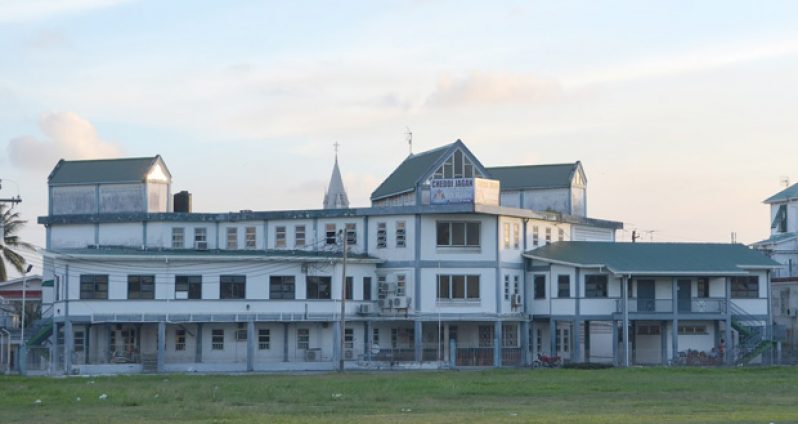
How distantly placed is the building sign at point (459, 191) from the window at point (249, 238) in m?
11.5

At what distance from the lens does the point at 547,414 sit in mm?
39562

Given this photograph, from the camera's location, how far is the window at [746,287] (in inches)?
3223

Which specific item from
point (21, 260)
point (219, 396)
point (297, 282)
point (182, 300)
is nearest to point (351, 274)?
point (297, 282)

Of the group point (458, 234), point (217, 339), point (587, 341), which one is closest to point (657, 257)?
point (587, 341)

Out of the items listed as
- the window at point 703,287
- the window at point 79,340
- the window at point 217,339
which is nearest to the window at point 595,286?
the window at point 703,287

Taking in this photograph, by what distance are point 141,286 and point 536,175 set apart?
3025 centimetres

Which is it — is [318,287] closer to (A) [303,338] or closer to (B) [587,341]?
(A) [303,338]

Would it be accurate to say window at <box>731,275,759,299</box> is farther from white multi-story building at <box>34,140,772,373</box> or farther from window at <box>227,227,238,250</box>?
window at <box>227,227,238,250</box>

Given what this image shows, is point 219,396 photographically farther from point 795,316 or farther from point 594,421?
point 795,316

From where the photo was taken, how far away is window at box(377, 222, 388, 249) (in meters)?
79.1

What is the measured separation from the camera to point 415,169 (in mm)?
85188

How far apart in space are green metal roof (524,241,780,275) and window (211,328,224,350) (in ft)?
60.8

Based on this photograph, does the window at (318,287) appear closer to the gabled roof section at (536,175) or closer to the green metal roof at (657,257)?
the green metal roof at (657,257)

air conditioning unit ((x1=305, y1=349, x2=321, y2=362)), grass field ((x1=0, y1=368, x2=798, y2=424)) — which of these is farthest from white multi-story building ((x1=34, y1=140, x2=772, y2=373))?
grass field ((x1=0, y1=368, x2=798, y2=424))
